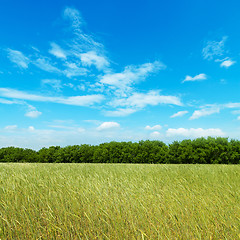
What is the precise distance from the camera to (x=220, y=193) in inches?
147

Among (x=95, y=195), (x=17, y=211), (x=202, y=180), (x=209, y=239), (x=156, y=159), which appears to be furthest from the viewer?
(x=156, y=159)

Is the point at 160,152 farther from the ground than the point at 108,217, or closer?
farther from the ground

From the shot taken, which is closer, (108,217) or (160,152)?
(108,217)

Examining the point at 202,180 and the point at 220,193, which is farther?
the point at 202,180

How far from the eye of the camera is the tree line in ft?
45.1

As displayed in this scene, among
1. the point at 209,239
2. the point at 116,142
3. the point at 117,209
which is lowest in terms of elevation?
the point at 209,239

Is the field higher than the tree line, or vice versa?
the tree line

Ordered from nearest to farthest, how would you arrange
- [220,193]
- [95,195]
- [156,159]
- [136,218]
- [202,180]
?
[136,218]
[95,195]
[220,193]
[202,180]
[156,159]

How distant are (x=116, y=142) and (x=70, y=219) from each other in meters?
12.5

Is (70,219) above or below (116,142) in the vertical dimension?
below

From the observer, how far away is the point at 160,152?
1414 centimetres

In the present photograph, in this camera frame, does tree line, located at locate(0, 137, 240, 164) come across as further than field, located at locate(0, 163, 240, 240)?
Yes

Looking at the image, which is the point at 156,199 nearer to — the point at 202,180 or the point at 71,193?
the point at 71,193

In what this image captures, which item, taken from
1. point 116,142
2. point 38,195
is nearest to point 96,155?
point 116,142
